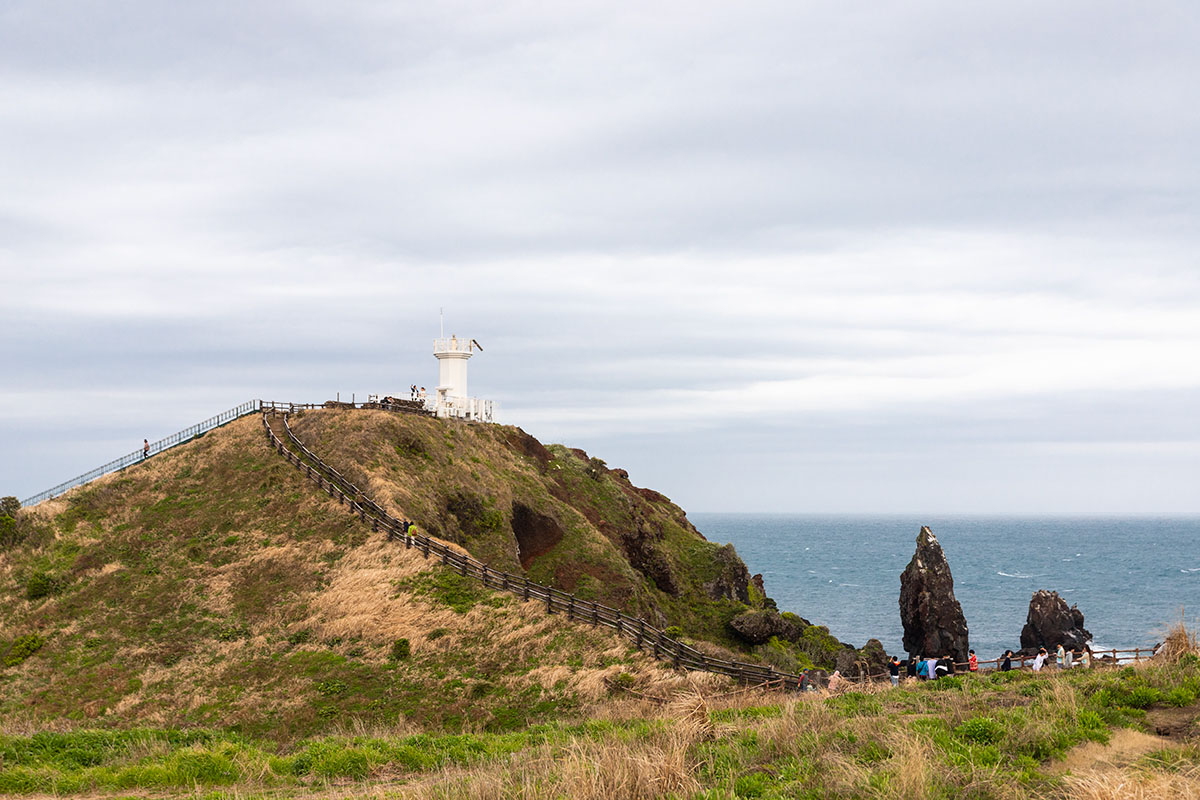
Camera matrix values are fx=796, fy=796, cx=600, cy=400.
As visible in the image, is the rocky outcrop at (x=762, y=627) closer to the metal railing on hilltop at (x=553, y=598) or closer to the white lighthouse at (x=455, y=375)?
the metal railing on hilltop at (x=553, y=598)

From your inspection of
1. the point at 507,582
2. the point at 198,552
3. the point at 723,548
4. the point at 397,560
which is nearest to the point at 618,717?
the point at 507,582

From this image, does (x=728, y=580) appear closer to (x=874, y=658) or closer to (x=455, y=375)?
(x=874, y=658)

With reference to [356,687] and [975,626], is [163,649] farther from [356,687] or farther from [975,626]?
[975,626]

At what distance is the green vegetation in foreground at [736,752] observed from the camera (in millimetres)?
10961

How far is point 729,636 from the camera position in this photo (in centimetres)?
A: 5481

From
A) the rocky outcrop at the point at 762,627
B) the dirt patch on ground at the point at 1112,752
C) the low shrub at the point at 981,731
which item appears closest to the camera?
the dirt patch on ground at the point at 1112,752

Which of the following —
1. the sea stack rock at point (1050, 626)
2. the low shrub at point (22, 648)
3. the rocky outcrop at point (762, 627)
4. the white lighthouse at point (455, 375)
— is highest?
the white lighthouse at point (455, 375)

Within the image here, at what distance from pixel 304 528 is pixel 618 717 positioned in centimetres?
2623

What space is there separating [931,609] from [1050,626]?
28.6ft

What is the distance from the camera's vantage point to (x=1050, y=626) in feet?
202

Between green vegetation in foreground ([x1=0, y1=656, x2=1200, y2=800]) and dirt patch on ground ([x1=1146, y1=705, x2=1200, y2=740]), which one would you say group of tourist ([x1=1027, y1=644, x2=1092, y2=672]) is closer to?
green vegetation in foreground ([x1=0, y1=656, x2=1200, y2=800])

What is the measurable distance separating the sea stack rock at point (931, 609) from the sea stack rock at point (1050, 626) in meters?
4.90

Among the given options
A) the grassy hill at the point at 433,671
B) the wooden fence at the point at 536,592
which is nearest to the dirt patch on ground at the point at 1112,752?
the grassy hill at the point at 433,671

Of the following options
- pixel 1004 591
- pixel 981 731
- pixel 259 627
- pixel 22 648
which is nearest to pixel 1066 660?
pixel 981 731
